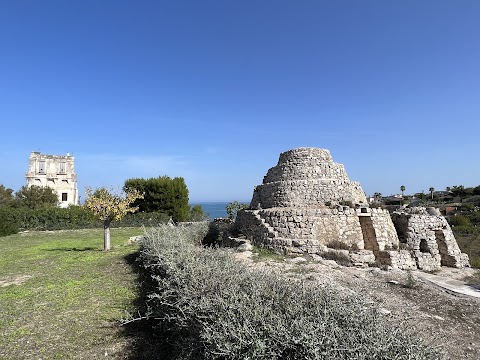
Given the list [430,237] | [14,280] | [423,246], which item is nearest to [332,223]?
[423,246]

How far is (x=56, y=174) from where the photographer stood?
5375cm

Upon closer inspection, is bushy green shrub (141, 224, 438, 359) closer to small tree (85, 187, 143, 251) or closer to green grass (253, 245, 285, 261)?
green grass (253, 245, 285, 261)

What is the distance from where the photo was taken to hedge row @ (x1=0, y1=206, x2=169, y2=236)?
2600 cm

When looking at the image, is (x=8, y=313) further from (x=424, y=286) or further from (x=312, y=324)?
(x=424, y=286)

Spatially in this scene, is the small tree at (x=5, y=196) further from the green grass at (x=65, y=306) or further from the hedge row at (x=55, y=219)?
the green grass at (x=65, y=306)

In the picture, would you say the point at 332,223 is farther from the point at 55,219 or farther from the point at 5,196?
the point at 5,196

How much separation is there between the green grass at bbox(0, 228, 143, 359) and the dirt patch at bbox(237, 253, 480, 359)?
161 inches

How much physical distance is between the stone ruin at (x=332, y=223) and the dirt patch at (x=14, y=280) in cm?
864

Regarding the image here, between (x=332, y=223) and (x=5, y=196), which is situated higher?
(x=5, y=196)

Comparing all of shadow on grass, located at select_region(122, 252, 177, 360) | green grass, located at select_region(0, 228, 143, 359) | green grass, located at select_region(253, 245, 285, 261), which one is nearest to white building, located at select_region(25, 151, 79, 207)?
green grass, located at select_region(0, 228, 143, 359)

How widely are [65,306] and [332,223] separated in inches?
410

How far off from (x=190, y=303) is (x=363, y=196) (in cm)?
1431

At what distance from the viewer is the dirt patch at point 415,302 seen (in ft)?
17.5

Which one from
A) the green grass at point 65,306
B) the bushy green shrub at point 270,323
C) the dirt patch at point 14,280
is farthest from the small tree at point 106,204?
the bushy green shrub at point 270,323
